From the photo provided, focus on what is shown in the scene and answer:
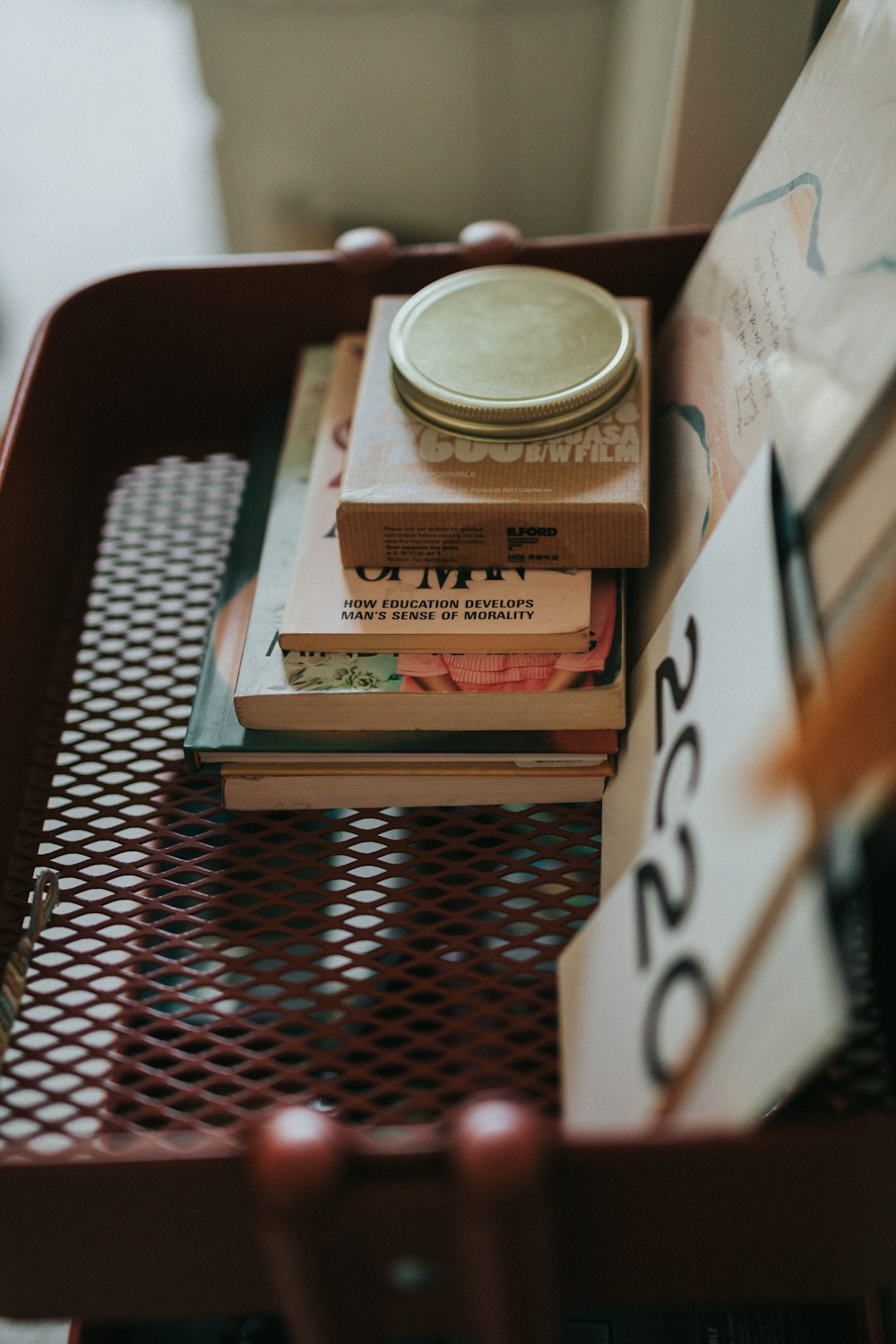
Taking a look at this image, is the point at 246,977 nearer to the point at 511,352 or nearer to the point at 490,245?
the point at 511,352

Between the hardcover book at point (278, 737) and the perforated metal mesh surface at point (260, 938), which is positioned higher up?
the hardcover book at point (278, 737)

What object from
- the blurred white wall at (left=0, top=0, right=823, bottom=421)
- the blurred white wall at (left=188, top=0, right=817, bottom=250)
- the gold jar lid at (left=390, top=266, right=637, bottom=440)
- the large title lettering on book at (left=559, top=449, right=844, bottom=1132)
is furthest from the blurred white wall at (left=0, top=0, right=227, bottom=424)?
the large title lettering on book at (left=559, top=449, right=844, bottom=1132)

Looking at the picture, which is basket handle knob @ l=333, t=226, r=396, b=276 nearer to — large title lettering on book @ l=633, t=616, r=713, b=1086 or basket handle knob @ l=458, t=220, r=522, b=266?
basket handle knob @ l=458, t=220, r=522, b=266

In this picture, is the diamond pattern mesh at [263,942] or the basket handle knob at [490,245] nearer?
the diamond pattern mesh at [263,942]

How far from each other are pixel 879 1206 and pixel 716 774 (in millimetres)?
Result: 175

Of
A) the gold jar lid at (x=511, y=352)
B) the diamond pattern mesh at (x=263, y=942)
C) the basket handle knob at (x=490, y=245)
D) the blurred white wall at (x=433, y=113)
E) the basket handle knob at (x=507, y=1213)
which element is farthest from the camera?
the blurred white wall at (x=433, y=113)

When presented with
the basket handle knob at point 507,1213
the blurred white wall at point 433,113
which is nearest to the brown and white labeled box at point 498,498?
the basket handle knob at point 507,1213

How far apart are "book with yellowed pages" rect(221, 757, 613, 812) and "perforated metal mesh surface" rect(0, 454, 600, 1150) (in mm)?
11

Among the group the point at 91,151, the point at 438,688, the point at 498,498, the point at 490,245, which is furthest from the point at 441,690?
the point at 91,151

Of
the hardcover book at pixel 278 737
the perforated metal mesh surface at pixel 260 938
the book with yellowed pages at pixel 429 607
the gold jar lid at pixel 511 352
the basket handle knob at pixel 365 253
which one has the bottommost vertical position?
the perforated metal mesh surface at pixel 260 938

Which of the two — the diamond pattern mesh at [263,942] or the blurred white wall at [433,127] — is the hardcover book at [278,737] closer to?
the diamond pattern mesh at [263,942]

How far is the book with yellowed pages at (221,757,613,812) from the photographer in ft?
1.93

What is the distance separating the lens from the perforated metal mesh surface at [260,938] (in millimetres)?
498

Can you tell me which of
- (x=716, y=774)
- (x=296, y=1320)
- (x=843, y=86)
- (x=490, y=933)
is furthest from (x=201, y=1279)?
(x=843, y=86)
